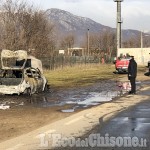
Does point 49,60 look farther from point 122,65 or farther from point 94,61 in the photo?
point 94,61

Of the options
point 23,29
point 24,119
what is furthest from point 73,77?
point 24,119

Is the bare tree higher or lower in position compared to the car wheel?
higher

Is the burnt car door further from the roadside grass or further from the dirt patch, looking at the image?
the dirt patch

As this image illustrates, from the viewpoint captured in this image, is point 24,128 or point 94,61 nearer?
point 24,128

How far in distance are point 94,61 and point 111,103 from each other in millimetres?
61412

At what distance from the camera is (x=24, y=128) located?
12789 mm

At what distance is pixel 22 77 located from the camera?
22.5 metres

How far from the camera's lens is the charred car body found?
2212cm

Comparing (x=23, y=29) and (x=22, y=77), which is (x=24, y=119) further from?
(x=23, y=29)

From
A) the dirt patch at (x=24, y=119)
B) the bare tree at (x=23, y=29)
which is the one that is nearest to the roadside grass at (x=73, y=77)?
the bare tree at (x=23, y=29)

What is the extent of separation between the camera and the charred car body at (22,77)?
2212 cm

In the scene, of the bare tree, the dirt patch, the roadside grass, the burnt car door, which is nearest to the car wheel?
the burnt car door

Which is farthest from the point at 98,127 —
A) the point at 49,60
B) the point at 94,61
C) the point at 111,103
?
the point at 94,61

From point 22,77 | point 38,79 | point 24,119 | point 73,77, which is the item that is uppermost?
point 22,77
